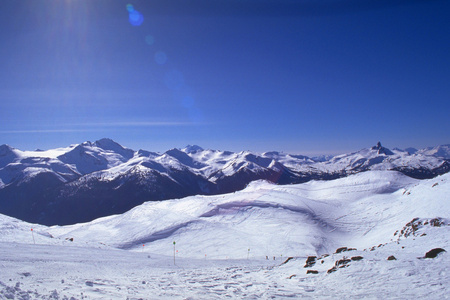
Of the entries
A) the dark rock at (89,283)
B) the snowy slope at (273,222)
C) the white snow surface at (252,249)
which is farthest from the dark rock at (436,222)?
the dark rock at (89,283)

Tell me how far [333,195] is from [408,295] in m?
98.8

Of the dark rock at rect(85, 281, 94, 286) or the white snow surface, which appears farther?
the dark rock at rect(85, 281, 94, 286)

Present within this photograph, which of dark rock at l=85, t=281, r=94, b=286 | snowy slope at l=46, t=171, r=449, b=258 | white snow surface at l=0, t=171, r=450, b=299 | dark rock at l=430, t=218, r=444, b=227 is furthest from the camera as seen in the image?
snowy slope at l=46, t=171, r=449, b=258

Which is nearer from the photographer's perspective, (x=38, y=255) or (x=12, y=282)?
(x=12, y=282)

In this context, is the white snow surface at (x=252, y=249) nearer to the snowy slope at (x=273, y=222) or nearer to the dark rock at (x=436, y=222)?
the snowy slope at (x=273, y=222)

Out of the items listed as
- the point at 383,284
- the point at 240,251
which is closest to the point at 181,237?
the point at 240,251

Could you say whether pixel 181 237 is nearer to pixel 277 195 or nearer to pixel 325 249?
pixel 325 249

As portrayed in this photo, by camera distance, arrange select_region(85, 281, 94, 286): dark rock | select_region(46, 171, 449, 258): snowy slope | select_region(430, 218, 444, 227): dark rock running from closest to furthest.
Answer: select_region(85, 281, 94, 286): dark rock
select_region(430, 218, 444, 227): dark rock
select_region(46, 171, 449, 258): snowy slope

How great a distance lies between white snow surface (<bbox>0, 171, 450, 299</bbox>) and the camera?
15.1 m

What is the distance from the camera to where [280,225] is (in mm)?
71750

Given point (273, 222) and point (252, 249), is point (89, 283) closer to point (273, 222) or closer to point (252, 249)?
point (252, 249)

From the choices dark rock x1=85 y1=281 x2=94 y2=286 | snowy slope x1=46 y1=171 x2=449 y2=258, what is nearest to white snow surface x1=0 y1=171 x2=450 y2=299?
dark rock x1=85 y1=281 x2=94 y2=286

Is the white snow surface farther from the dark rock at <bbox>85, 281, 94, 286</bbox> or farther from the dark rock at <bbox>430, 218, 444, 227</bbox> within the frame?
the dark rock at <bbox>430, 218, 444, 227</bbox>

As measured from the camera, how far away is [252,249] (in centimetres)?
5262
